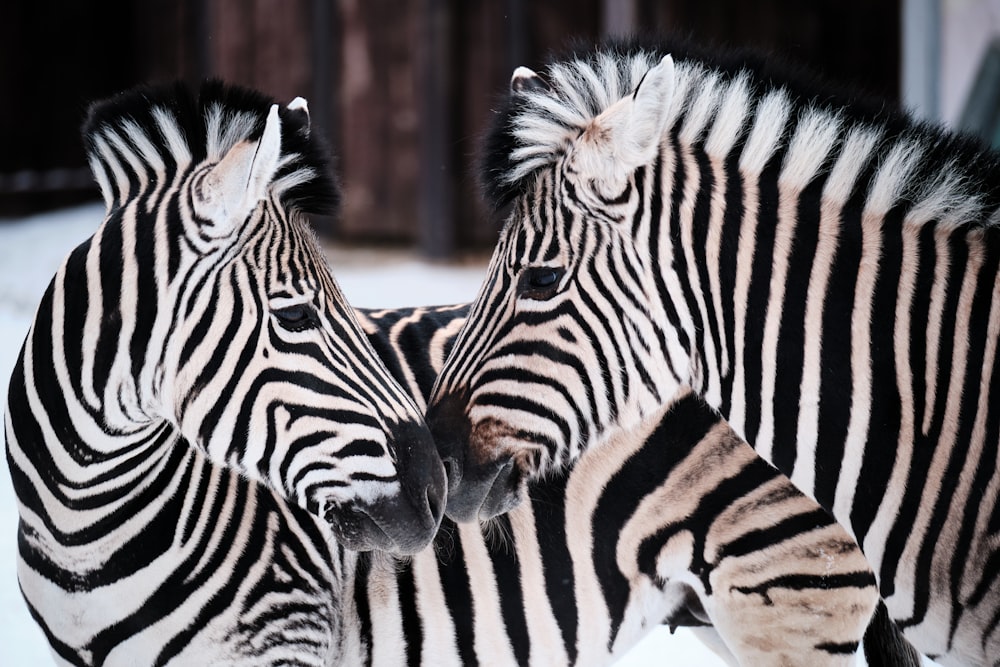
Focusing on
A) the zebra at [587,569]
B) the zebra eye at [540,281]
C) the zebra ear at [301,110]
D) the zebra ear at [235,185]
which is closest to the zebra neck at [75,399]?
the zebra at [587,569]

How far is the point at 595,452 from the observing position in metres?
3.11

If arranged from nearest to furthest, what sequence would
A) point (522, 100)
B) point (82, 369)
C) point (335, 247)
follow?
1. point (82, 369)
2. point (522, 100)
3. point (335, 247)

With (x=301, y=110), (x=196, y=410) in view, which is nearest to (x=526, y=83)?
(x=301, y=110)

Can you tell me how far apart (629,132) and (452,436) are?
2.92 feet

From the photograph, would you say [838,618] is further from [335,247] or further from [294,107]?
[335,247]

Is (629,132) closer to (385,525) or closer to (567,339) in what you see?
(567,339)

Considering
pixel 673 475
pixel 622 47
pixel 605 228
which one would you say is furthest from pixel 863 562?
pixel 622 47

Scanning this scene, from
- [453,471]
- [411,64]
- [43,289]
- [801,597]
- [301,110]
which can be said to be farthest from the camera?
[411,64]

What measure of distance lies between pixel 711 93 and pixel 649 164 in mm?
251

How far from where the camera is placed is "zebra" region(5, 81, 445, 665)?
2611mm

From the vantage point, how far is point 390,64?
11.8 metres

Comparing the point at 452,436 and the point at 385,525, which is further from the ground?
the point at 452,436

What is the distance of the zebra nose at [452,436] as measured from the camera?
2693 millimetres

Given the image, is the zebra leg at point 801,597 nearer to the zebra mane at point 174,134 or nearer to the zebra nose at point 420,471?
the zebra nose at point 420,471
